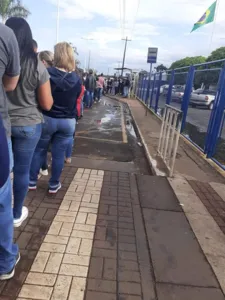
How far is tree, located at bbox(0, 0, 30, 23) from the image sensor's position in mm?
22609

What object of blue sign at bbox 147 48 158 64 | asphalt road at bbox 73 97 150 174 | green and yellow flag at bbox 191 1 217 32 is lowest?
asphalt road at bbox 73 97 150 174

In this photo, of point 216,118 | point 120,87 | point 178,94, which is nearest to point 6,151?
point 216,118

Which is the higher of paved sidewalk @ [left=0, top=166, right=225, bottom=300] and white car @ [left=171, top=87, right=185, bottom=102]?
white car @ [left=171, top=87, right=185, bottom=102]

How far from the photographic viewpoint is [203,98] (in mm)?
7062

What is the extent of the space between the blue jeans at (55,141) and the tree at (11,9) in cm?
2349

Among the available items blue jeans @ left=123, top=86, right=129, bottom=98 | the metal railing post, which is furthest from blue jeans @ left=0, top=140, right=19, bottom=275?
blue jeans @ left=123, top=86, right=129, bottom=98

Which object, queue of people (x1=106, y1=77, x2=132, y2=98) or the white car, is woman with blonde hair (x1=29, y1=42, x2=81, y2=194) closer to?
the white car

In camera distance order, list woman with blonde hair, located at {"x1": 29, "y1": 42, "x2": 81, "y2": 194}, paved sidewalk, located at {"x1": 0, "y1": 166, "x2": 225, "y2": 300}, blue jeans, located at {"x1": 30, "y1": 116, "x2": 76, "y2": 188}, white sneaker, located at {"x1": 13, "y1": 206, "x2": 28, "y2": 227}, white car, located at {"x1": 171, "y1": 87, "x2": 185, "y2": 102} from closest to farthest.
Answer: paved sidewalk, located at {"x1": 0, "y1": 166, "x2": 225, "y2": 300}
white sneaker, located at {"x1": 13, "y1": 206, "x2": 28, "y2": 227}
woman with blonde hair, located at {"x1": 29, "y1": 42, "x2": 81, "y2": 194}
blue jeans, located at {"x1": 30, "y1": 116, "x2": 76, "y2": 188}
white car, located at {"x1": 171, "y1": 87, "x2": 185, "y2": 102}

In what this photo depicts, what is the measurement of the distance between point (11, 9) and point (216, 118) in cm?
2354

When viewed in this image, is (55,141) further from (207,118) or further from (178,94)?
(178,94)

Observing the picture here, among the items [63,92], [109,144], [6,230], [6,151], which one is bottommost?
[109,144]

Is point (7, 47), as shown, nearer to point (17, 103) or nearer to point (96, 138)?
point (17, 103)

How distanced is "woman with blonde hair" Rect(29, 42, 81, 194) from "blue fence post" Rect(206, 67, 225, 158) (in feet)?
11.6

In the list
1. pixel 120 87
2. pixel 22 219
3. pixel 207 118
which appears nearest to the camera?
pixel 22 219
